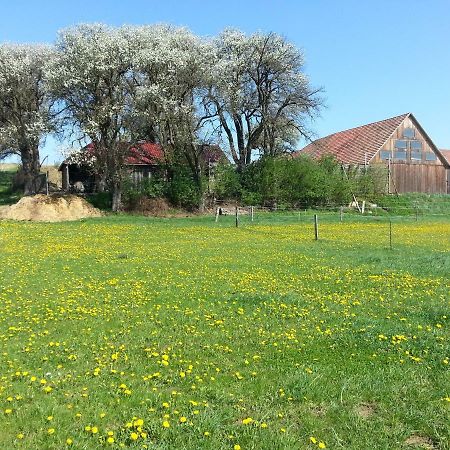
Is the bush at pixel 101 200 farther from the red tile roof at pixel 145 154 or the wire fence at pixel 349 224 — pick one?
the wire fence at pixel 349 224

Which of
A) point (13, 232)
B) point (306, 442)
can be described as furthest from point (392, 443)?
point (13, 232)

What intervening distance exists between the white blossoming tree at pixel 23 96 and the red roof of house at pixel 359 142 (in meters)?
26.5

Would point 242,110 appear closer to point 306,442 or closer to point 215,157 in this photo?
point 215,157

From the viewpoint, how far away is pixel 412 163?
5712 centimetres

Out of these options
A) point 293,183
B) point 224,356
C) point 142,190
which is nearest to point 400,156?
point 293,183

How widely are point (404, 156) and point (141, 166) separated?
30.0m

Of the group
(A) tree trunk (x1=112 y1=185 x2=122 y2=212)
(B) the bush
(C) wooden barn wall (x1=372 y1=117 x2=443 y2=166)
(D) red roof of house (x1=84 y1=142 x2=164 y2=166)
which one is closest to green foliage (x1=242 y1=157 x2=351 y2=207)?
(D) red roof of house (x1=84 y1=142 x2=164 y2=166)

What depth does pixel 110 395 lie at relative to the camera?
6004mm

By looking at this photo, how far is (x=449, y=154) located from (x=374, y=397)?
91.9 m

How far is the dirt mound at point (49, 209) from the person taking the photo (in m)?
39.6

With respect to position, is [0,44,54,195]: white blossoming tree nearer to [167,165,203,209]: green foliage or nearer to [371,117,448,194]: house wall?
[167,165,203,209]: green foliage

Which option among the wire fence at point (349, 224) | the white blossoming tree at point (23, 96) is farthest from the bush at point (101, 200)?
the wire fence at point (349, 224)

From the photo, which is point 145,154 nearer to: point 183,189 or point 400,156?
point 183,189

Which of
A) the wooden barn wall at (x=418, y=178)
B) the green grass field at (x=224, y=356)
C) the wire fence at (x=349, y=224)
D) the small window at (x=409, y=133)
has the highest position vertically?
the small window at (x=409, y=133)
